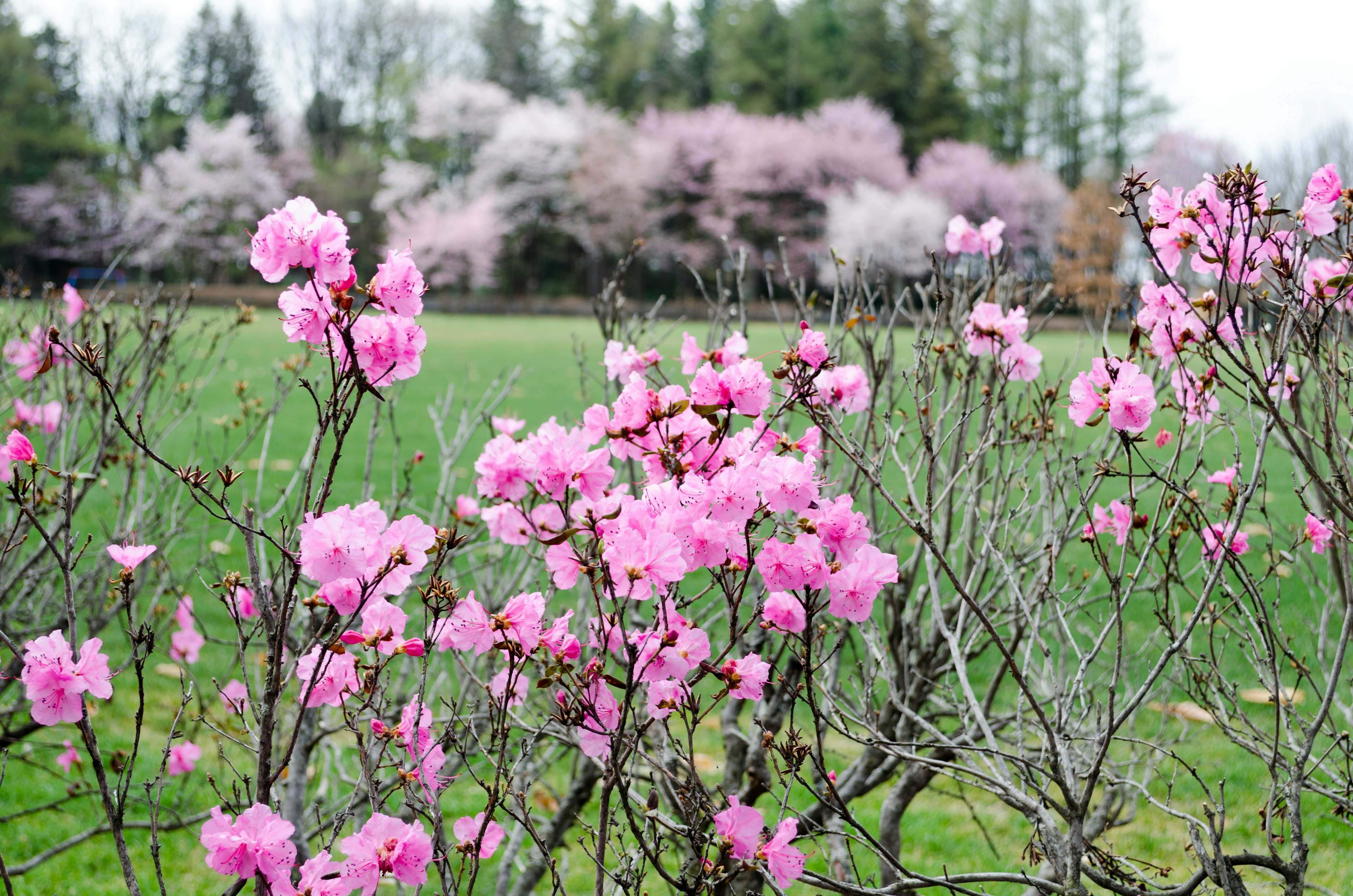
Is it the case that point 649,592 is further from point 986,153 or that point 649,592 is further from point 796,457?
point 986,153

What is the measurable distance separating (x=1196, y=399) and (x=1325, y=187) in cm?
37

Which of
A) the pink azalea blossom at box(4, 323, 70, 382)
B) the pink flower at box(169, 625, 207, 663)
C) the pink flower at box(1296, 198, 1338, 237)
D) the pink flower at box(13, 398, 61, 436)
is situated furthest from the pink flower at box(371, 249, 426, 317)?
the pink flower at box(13, 398, 61, 436)

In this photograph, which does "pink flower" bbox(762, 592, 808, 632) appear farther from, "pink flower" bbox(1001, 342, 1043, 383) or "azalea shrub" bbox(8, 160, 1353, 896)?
"pink flower" bbox(1001, 342, 1043, 383)

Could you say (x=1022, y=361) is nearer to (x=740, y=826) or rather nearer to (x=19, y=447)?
(x=740, y=826)

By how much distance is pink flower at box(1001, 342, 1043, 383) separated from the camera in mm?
1814

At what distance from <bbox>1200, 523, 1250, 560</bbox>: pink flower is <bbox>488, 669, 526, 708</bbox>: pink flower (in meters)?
0.86

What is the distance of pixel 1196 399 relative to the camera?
160 centimetres

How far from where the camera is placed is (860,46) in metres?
35.0

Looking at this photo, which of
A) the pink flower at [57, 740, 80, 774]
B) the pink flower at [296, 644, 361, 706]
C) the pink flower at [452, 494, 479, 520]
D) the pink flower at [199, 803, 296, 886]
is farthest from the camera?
the pink flower at [57, 740, 80, 774]

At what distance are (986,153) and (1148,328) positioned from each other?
3406 cm

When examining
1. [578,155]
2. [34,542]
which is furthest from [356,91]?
[34,542]

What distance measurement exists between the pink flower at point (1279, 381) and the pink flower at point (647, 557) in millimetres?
729

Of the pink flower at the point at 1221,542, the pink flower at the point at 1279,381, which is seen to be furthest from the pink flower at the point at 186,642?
the pink flower at the point at 1279,381

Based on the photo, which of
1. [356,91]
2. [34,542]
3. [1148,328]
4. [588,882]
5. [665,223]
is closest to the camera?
[1148,328]
